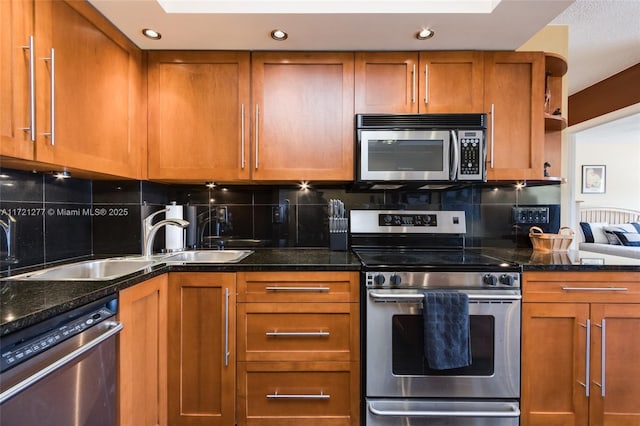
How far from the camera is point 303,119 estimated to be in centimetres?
181

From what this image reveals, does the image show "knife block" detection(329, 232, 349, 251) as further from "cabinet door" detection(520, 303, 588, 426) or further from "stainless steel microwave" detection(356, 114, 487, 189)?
"cabinet door" detection(520, 303, 588, 426)

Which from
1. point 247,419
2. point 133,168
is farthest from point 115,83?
point 247,419

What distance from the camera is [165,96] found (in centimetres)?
179

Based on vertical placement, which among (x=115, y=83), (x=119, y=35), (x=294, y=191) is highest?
(x=119, y=35)

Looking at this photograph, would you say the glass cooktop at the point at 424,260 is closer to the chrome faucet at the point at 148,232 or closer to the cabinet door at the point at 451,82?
the cabinet door at the point at 451,82

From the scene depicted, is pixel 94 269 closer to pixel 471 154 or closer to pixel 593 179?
pixel 471 154

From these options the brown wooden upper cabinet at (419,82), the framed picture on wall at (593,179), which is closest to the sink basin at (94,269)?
the brown wooden upper cabinet at (419,82)

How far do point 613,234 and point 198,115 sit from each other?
20.7 ft

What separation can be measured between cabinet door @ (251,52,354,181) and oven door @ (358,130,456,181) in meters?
0.11

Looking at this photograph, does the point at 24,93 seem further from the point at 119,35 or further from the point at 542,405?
the point at 542,405

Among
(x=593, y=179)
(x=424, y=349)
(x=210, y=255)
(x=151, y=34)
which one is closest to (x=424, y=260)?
(x=424, y=349)

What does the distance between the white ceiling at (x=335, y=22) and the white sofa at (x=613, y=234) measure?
3.93 m

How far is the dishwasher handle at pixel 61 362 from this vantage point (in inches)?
28.9

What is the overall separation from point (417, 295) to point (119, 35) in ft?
6.75
